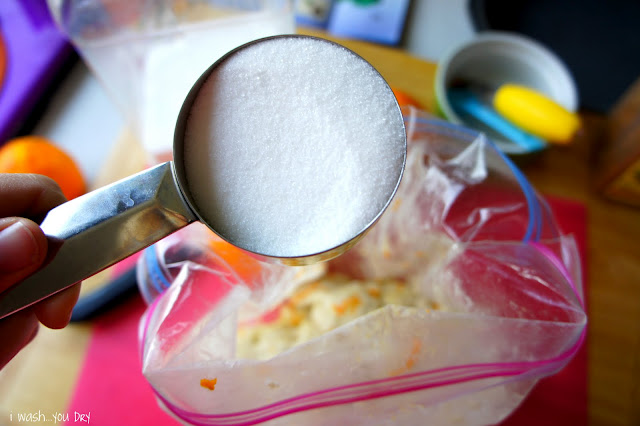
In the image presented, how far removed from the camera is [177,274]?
1.25 ft

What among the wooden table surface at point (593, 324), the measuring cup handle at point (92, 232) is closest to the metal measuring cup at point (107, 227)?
the measuring cup handle at point (92, 232)

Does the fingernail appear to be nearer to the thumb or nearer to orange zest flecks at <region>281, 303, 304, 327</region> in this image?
the thumb

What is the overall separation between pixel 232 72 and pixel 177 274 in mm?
193

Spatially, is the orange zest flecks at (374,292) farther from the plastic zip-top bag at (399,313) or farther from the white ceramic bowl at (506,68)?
the white ceramic bowl at (506,68)

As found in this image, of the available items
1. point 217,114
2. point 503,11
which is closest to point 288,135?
point 217,114

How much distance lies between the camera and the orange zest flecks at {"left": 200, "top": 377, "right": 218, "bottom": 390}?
1.07 ft

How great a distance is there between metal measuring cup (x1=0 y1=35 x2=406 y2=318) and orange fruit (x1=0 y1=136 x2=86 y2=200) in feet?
0.97

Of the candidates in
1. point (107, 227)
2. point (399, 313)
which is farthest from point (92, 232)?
point (399, 313)

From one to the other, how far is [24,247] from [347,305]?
0.28m

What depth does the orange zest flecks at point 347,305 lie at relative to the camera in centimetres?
42

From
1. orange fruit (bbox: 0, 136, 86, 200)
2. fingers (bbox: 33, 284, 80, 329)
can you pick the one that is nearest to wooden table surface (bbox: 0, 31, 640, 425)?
orange fruit (bbox: 0, 136, 86, 200)

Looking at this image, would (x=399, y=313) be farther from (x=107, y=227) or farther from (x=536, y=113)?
(x=536, y=113)

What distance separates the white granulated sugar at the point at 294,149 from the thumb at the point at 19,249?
0.09m

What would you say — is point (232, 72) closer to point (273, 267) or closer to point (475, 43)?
point (273, 267)
